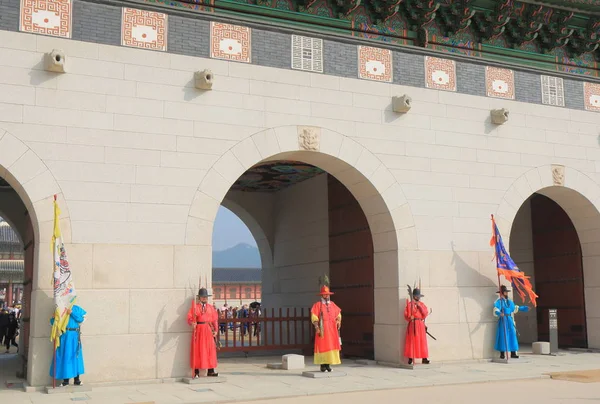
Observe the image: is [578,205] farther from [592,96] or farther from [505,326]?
[505,326]

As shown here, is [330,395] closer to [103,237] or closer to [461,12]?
[103,237]

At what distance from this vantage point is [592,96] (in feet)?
43.8

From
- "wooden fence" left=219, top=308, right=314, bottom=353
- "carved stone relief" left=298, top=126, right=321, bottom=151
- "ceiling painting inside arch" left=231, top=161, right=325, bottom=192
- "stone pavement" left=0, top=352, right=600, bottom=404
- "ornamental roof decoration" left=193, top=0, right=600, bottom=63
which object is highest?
"ornamental roof decoration" left=193, top=0, right=600, bottom=63

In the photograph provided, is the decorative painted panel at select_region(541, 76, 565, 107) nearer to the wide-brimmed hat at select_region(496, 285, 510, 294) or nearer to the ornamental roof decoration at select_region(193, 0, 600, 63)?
the ornamental roof decoration at select_region(193, 0, 600, 63)

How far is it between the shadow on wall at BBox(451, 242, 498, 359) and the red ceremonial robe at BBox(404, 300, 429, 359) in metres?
1.16

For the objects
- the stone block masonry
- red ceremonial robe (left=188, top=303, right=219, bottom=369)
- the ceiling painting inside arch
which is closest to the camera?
the stone block masonry

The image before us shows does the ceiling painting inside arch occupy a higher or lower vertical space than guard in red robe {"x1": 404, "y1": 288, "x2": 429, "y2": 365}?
higher

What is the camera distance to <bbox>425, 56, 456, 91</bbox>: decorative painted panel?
11.8 meters

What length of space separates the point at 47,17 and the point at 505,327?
871 cm

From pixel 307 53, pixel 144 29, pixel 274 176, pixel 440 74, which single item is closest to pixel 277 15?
pixel 307 53

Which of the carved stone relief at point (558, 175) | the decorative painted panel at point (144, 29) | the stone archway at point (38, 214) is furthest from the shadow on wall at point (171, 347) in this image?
the carved stone relief at point (558, 175)

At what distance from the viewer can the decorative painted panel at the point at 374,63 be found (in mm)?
11312

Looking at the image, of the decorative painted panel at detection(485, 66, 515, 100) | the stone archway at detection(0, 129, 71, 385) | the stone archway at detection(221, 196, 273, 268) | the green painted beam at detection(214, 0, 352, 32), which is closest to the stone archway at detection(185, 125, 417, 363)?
the green painted beam at detection(214, 0, 352, 32)

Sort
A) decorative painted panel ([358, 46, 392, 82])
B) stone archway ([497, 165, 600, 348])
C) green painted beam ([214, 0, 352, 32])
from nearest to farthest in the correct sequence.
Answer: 1. green painted beam ([214, 0, 352, 32])
2. decorative painted panel ([358, 46, 392, 82])
3. stone archway ([497, 165, 600, 348])
